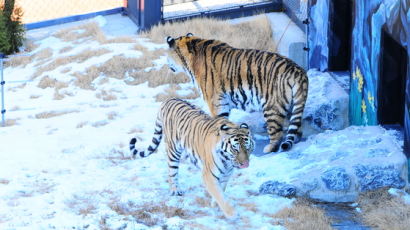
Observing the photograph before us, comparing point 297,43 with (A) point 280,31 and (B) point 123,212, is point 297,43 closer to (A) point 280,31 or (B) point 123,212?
(A) point 280,31

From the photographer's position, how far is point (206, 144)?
7855mm

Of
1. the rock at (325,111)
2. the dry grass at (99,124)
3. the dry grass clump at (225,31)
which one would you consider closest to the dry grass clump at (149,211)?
the rock at (325,111)

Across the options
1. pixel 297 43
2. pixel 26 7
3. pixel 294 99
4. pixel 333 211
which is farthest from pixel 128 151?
pixel 26 7

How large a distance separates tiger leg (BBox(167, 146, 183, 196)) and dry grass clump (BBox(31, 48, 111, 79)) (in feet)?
23.0

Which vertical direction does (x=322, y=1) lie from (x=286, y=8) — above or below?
above

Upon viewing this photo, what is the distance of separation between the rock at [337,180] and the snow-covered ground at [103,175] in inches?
15.9

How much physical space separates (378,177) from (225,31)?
7.84 metres

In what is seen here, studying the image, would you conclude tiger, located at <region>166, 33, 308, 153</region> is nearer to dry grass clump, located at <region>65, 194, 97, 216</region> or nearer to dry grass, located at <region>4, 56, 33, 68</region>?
dry grass clump, located at <region>65, 194, 97, 216</region>

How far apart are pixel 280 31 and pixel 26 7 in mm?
8861

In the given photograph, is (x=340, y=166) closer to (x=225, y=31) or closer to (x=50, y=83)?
(x=50, y=83)

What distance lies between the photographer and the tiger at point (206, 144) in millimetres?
7461

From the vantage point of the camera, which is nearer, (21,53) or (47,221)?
(47,221)

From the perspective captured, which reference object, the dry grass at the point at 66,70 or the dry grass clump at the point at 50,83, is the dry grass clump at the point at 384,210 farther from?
the dry grass at the point at 66,70

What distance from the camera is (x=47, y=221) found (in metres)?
7.71
